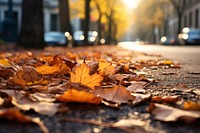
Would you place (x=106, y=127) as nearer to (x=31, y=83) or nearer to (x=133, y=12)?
(x=31, y=83)

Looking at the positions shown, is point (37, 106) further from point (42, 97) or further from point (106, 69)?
point (106, 69)

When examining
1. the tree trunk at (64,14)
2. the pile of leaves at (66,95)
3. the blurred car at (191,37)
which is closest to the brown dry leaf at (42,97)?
the pile of leaves at (66,95)

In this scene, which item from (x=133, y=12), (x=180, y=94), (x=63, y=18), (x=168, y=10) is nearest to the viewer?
(x=180, y=94)

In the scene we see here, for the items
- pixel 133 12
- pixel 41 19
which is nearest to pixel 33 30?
pixel 41 19

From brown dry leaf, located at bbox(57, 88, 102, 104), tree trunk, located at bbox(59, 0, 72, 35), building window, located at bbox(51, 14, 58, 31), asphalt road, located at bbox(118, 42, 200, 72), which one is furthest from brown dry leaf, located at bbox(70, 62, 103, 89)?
building window, located at bbox(51, 14, 58, 31)

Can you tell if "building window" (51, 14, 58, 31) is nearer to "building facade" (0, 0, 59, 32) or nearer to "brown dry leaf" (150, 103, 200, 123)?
"building facade" (0, 0, 59, 32)

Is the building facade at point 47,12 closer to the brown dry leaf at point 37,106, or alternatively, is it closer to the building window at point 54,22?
the building window at point 54,22
